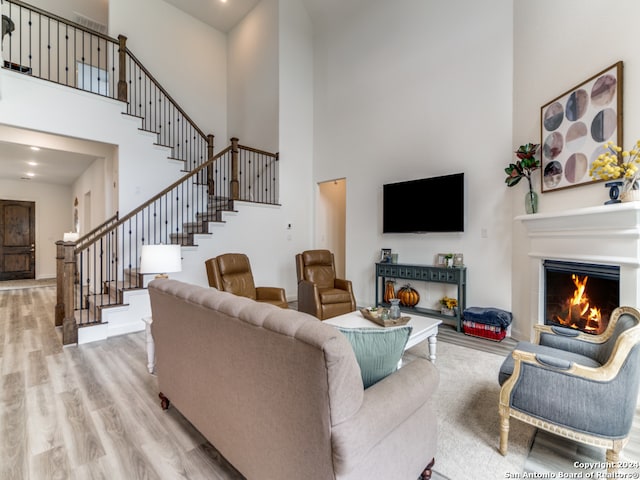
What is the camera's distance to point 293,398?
42.7 inches

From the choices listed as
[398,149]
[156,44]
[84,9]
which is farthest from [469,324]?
[84,9]

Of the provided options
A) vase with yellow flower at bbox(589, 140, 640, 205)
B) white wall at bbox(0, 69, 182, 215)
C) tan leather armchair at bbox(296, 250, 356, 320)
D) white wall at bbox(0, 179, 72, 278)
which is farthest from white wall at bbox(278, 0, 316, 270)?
white wall at bbox(0, 179, 72, 278)

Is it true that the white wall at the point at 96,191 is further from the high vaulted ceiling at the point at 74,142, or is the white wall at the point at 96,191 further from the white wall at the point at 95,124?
the white wall at the point at 95,124

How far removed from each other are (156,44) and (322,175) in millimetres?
4210

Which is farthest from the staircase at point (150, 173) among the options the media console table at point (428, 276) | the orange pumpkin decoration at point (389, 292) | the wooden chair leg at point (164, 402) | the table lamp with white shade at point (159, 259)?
the orange pumpkin decoration at point (389, 292)

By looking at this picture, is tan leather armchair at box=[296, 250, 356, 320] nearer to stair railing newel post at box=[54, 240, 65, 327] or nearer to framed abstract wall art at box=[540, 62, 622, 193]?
framed abstract wall art at box=[540, 62, 622, 193]

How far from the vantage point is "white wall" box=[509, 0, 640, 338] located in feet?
8.11

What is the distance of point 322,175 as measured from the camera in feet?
19.9

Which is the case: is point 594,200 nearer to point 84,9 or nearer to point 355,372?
point 355,372

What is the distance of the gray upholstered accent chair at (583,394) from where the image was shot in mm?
1445

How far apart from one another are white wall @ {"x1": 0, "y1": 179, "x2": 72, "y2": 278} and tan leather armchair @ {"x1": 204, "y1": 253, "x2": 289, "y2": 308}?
26.3ft

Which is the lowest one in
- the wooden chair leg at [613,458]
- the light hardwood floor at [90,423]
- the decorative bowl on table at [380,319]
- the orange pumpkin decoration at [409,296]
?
the light hardwood floor at [90,423]

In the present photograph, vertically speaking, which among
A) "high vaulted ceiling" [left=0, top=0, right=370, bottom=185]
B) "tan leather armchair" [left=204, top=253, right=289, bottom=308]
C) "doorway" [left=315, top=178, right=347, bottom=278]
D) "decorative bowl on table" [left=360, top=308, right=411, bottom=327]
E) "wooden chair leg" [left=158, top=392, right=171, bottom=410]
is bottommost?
"wooden chair leg" [left=158, top=392, right=171, bottom=410]

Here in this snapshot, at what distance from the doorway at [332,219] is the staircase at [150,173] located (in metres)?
1.09
